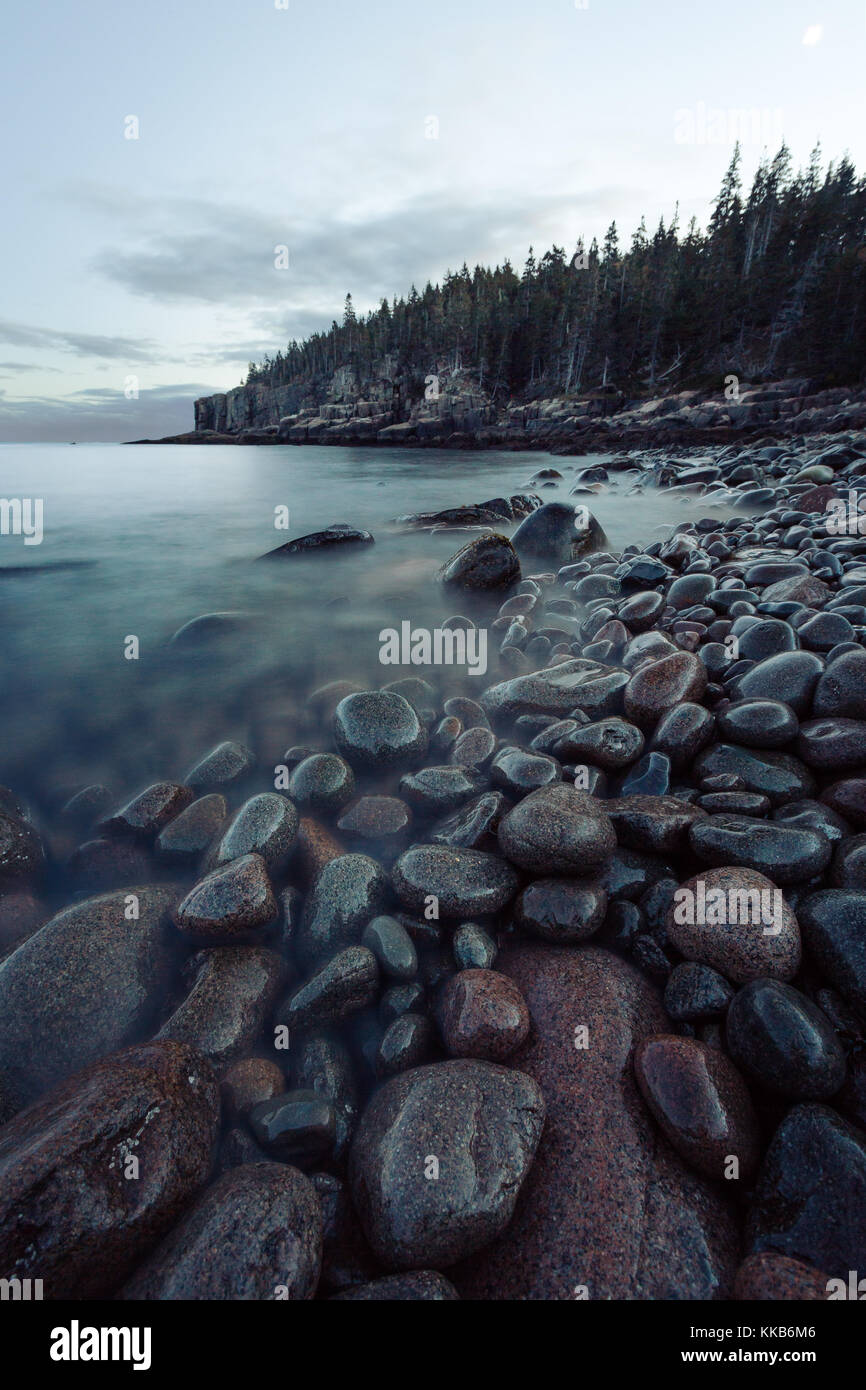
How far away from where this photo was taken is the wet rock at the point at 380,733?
4.70 meters

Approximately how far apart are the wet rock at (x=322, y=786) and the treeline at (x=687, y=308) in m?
52.1

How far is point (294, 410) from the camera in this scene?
11488cm

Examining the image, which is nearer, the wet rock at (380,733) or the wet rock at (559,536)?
the wet rock at (380,733)

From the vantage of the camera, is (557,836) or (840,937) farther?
(557,836)

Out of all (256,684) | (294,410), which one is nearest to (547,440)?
(256,684)

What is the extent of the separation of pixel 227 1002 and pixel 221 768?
231 centimetres

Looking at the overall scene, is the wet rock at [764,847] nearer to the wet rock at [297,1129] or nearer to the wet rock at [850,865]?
the wet rock at [850,865]

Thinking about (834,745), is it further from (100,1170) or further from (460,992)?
(100,1170)

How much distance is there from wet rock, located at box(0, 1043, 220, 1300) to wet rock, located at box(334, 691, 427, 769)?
2.62 meters

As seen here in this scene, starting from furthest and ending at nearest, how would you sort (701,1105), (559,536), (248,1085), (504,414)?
(504,414)
(559,536)
(248,1085)
(701,1105)

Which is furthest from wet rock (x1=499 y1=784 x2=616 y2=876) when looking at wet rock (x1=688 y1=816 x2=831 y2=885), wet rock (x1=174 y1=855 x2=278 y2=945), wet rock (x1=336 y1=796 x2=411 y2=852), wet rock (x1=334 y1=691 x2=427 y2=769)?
wet rock (x1=174 y1=855 x2=278 y2=945)

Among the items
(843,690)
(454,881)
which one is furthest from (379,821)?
(843,690)

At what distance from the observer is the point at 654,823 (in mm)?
3469

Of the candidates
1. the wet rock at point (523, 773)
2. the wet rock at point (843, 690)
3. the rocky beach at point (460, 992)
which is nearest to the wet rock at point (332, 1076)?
the rocky beach at point (460, 992)
